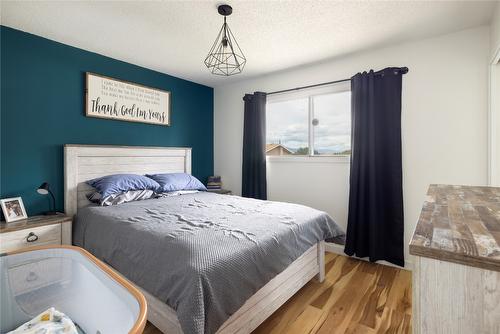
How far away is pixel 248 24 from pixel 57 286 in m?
2.25

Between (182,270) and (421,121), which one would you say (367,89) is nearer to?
(421,121)

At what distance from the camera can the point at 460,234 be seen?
677 millimetres

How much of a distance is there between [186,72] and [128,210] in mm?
2124

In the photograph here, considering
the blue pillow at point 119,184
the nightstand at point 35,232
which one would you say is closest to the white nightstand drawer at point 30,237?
the nightstand at point 35,232

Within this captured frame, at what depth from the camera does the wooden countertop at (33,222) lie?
6.84 feet

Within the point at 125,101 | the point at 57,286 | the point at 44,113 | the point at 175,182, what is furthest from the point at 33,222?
the point at 57,286

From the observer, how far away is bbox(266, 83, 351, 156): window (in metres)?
3.13

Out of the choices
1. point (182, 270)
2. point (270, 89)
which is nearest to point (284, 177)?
point (270, 89)

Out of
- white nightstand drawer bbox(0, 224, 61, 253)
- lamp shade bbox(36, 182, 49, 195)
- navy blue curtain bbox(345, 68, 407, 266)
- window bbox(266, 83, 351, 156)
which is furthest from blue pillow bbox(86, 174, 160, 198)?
navy blue curtain bbox(345, 68, 407, 266)

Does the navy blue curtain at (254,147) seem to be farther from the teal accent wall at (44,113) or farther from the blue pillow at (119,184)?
the teal accent wall at (44,113)

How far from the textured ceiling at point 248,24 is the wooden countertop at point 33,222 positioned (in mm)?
1762

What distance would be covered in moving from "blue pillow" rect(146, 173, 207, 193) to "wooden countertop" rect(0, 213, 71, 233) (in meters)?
0.98

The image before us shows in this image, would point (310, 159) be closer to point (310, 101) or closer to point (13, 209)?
point (310, 101)

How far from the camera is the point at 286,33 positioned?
2.40 metres
